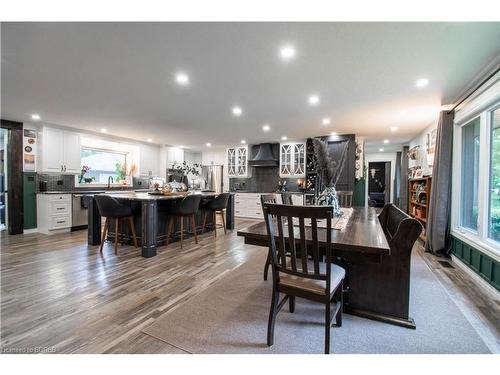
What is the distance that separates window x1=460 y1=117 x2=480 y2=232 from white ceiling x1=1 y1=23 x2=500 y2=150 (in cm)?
55

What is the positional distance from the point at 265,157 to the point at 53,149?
5154mm

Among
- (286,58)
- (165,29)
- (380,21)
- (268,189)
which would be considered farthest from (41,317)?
(268,189)

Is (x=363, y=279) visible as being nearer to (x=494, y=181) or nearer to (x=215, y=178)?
(x=494, y=181)

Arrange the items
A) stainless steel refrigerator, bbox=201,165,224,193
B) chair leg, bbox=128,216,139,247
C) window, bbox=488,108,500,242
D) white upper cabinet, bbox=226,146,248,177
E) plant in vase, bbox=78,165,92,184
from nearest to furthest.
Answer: window, bbox=488,108,500,242 → chair leg, bbox=128,216,139,247 → plant in vase, bbox=78,165,92,184 → white upper cabinet, bbox=226,146,248,177 → stainless steel refrigerator, bbox=201,165,224,193

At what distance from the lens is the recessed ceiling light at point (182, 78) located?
269 centimetres

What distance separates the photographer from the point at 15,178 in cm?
479

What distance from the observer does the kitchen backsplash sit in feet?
24.1

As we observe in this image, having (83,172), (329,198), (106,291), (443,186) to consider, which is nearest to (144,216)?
(106,291)

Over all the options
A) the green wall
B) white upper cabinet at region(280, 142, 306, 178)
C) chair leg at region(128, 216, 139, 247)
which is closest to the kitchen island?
chair leg at region(128, 216, 139, 247)

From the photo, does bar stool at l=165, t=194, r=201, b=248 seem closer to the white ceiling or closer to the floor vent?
the white ceiling

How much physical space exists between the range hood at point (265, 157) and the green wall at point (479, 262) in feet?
15.1

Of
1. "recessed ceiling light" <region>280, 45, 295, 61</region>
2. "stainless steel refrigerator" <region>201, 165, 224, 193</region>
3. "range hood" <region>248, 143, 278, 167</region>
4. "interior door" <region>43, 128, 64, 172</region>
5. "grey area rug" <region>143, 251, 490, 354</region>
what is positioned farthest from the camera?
"stainless steel refrigerator" <region>201, 165, 224, 193</region>
